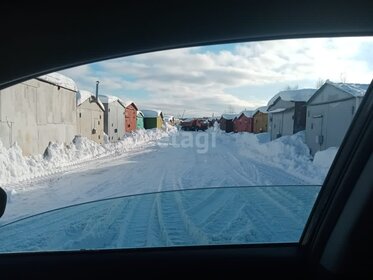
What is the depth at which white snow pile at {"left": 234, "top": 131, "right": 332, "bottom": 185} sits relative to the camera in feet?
31.6

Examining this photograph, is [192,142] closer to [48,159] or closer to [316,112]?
[48,159]

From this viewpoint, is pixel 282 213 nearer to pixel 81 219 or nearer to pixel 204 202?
pixel 204 202


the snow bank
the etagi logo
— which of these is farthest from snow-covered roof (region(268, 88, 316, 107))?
the etagi logo

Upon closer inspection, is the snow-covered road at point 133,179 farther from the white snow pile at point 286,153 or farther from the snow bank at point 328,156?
the snow bank at point 328,156

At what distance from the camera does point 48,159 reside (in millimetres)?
12836

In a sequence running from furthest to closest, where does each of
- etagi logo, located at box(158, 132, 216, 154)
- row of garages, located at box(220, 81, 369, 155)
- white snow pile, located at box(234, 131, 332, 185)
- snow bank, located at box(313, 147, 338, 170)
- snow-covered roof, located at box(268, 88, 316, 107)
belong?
etagi logo, located at box(158, 132, 216, 154) → white snow pile, located at box(234, 131, 332, 185) → snow-covered roof, located at box(268, 88, 316, 107) → row of garages, located at box(220, 81, 369, 155) → snow bank, located at box(313, 147, 338, 170)

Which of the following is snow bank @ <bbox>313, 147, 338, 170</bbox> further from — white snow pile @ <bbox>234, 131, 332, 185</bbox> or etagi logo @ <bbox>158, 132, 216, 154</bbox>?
etagi logo @ <bbox>158, 132, 216, 154</bbox>

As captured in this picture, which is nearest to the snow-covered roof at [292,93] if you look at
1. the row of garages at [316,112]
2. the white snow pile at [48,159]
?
the row of garages at [316,112]

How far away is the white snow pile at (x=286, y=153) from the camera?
31.6 feet

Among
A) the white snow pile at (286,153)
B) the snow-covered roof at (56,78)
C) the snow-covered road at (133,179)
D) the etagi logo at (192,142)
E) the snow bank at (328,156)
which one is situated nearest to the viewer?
the snow-covered roof at (56,78)

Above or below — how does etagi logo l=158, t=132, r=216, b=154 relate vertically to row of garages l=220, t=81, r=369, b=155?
below

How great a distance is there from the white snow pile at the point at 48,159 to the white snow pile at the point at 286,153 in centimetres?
725

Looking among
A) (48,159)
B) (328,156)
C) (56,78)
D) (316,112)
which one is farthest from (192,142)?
(56,78)

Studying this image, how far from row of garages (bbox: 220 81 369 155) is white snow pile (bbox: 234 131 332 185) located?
36 centimetres
